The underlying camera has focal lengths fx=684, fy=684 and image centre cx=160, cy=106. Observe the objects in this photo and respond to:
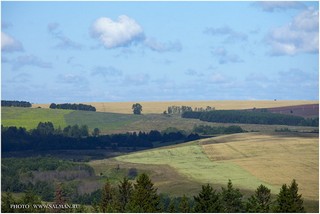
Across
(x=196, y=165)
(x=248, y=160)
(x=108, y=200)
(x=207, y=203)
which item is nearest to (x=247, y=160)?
(x=248, y=160)

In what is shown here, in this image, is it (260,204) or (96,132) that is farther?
(96,132)

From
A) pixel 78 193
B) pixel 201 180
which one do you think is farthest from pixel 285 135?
pixel 78 193

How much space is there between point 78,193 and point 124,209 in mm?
46861

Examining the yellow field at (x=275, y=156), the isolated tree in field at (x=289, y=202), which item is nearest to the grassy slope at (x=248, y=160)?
the yellow field at (x=275, y=156)

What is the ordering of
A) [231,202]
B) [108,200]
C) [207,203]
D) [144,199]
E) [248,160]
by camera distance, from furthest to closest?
[248,160], [231,202], [108,200], [144,199], [207,203]

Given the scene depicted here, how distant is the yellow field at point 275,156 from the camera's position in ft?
387

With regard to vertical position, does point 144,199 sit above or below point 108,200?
above

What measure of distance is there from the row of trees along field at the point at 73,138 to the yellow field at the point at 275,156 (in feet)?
65.2

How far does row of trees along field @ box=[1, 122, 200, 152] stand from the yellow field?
1988cm

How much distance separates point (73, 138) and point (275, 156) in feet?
207

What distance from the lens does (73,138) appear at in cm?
18388

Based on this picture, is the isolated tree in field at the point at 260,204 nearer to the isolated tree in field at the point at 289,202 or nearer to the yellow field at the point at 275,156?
the isolated tree in field at the point at 289,202

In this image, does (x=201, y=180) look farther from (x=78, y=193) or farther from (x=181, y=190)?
(x=78, y=193)

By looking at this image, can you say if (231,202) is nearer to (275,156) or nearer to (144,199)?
(144,199)
